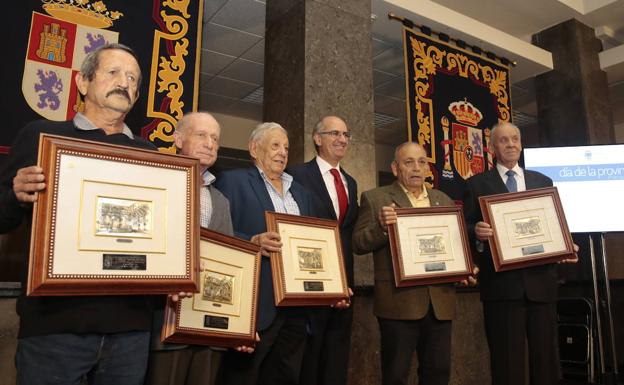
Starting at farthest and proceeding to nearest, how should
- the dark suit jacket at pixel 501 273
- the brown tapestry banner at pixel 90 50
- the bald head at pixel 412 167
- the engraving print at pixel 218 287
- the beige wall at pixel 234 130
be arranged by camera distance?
the beige wall at pixel 234 130
the brown tapestry banner at pixel 90 50
the bald head at pixel 412 167
the dark suit jacket at pixel 501 273
the engraving print at pixel 218 287

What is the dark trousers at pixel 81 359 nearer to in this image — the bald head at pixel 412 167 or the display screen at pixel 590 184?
the bald head at pixel 412 167

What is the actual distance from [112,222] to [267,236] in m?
0.71

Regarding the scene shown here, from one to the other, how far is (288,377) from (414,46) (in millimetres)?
3695

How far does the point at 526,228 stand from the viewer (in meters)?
2.39

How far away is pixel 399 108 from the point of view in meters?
7.99

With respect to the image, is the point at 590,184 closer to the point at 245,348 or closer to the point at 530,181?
the point at 530,181

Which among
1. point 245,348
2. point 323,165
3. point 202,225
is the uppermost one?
point 323,165

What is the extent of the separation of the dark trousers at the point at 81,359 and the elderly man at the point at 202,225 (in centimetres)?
19

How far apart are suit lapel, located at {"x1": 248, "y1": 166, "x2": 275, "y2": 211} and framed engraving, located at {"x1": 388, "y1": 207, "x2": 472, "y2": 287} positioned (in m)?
0.58

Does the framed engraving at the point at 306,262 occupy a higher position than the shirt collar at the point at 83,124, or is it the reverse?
the shirt collar at the point at 83,124

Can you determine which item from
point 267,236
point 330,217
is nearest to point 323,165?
point 330,217

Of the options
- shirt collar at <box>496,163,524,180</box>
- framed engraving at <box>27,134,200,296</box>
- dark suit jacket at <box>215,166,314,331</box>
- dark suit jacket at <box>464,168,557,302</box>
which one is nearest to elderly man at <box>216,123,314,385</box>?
dark suit jacket at <box>215,166,314,331</box>

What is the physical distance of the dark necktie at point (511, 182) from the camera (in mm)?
2609

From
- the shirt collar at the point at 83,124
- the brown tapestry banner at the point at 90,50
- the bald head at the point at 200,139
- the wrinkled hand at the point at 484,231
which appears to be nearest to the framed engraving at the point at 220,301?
the bald head at the point at 200,139
